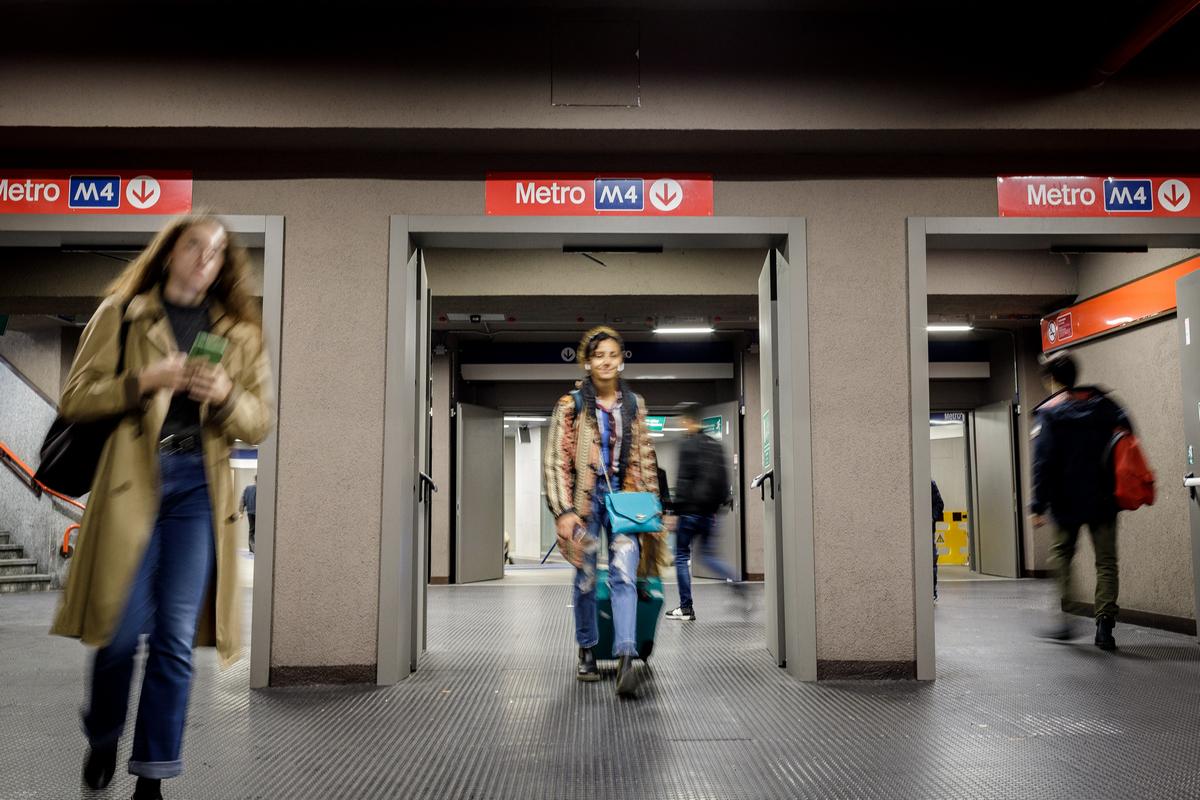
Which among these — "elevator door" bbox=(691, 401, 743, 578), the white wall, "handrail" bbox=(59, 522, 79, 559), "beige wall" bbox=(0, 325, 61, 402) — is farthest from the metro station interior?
the white wall

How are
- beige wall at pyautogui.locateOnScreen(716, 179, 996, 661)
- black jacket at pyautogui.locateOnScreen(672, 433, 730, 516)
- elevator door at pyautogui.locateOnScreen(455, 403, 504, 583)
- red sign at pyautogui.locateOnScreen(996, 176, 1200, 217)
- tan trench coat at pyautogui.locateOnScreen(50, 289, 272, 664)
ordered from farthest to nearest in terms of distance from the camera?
elevator door at pyautogui.locateOnScreen(455, 403, 504, 583) < black jacket at pyautogui.locateOnScreen(672, 433, 730, 516) < red sign at pyautogui.locateOnScreen(996, 176, 1200, 217) < beige wall at pyautogui.locateOnScreen(716, 179, 996, 661) < tan trench coat at pyautogui.locateOnScreen(50, 289, 272, 664)

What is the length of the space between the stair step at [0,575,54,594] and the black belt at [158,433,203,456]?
978cm

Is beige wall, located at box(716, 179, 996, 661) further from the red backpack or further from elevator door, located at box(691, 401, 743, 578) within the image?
elevator door, located at box(691, 401, 743, 578)

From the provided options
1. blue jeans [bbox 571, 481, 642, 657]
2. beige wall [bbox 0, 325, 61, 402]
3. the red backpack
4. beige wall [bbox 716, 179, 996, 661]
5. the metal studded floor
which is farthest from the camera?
beige wall [bbox 0, 325, 61, 402]

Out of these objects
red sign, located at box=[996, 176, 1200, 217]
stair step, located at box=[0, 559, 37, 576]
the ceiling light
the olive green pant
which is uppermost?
the ceiling light

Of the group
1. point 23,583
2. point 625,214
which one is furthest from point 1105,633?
point 23,583

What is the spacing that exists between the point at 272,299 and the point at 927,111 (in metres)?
3.33

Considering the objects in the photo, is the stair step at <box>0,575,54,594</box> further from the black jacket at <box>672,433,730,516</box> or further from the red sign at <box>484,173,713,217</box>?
the red sign at <box>484,173,713,217</box>

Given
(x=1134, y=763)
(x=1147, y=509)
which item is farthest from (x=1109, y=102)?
(x=1147, y=509)

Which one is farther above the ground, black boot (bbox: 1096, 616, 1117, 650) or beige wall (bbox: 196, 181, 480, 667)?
beige wall (bbox: 196, 181, 480, 667)

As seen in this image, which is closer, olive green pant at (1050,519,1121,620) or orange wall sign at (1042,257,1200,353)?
olive green pant at (1050,519,1121,620)

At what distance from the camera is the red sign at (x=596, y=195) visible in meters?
4.51

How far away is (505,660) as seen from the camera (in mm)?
4848

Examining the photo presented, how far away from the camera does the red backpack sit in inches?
195
